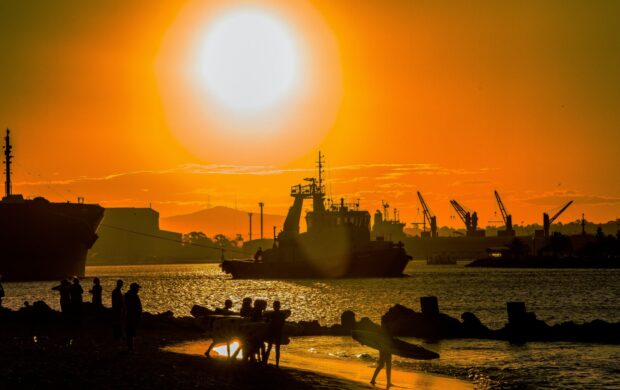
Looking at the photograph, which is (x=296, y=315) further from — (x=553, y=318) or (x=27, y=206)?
(x=27, y=206)

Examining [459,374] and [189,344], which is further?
[189,344]

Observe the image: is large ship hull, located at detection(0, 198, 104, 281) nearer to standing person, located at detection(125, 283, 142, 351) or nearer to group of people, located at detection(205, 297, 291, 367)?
standing person, located at detection(125, 283, 142, 351)

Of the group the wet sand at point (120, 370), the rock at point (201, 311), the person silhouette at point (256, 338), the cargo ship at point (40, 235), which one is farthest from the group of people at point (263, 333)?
the cargo ship at point (40, 235)

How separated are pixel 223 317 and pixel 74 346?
493cm

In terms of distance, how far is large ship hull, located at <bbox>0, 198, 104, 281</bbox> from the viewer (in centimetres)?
10688

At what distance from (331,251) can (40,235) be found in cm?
4244

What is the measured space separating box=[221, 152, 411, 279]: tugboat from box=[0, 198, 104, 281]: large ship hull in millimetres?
30501

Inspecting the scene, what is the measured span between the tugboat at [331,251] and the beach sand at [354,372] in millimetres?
97900

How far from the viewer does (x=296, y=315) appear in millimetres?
54344

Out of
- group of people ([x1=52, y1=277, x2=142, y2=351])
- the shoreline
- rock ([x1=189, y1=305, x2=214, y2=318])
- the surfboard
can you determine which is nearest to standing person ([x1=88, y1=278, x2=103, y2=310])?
group of people ([x1=52, y1=277, x2=142, y2=351])

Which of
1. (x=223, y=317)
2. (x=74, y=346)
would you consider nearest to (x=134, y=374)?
(x=223, y=317)

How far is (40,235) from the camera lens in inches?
4299

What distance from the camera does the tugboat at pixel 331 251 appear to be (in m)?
125

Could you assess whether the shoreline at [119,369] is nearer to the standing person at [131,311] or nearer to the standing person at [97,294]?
the standing person at [131,311]
